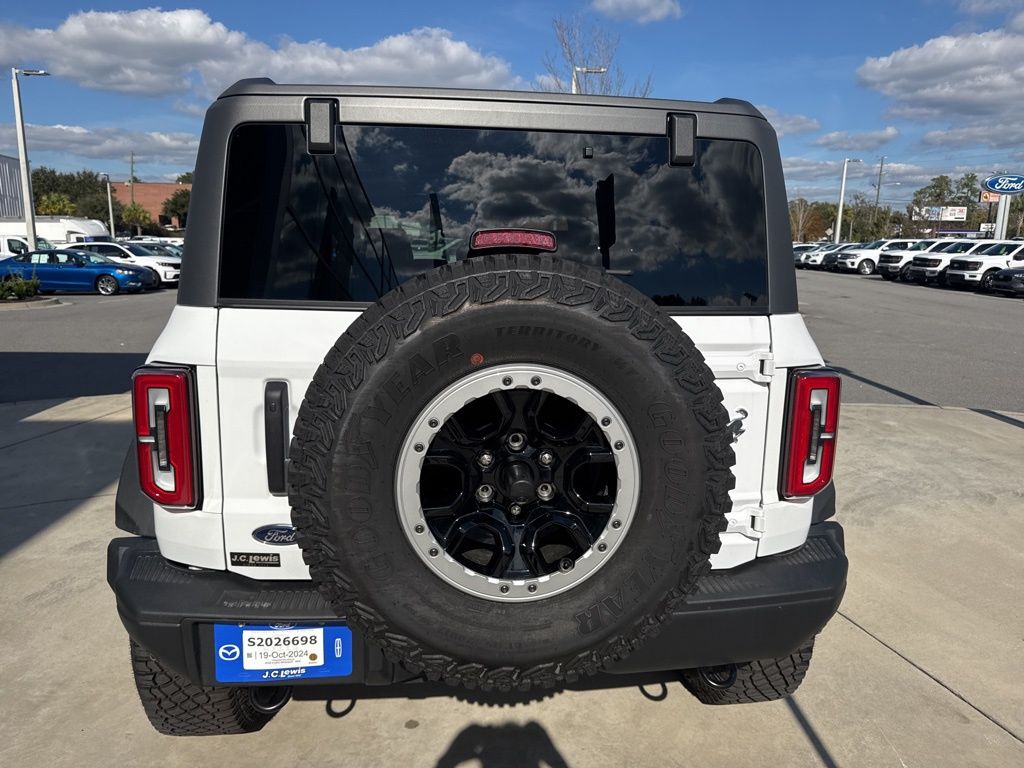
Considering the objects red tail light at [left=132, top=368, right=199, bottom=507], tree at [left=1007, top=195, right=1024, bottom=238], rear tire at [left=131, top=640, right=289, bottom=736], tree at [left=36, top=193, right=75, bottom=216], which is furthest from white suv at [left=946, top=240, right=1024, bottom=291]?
tree at [left=36, top=193, right=75, bottom=216]

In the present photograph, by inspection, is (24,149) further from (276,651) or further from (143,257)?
(276,651)

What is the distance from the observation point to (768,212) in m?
2.23

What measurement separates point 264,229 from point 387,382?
685 millimetres

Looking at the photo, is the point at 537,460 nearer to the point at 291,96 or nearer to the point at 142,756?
the point at 291,96

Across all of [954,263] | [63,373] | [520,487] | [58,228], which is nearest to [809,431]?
[520,487]

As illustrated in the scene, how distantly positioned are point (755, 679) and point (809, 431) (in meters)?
1.07

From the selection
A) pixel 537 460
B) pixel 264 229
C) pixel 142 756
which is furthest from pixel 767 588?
pixel 142 756

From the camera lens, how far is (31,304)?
1822 centimetres

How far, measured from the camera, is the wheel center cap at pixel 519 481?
1876mm

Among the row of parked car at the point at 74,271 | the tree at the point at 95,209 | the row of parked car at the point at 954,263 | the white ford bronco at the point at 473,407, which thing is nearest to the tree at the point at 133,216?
the tree at the point at 95,209

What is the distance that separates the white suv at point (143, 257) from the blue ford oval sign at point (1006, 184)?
36390 millimetres

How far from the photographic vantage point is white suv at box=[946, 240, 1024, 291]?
24.9 meters

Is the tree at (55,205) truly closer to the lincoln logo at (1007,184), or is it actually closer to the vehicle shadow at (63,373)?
the vehicle shadow at (63,373)

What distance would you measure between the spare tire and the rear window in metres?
0.37
